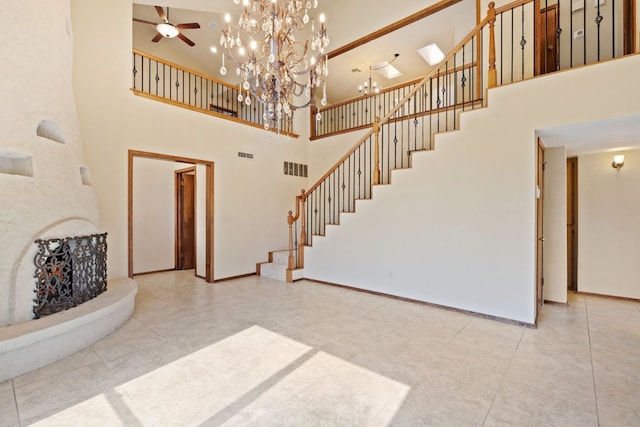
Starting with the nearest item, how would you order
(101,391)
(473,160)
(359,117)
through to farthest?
(101,391) < (473,160) < (359,117)

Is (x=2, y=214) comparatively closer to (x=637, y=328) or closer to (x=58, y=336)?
(x=58, y=336)

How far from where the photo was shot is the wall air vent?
6.78m

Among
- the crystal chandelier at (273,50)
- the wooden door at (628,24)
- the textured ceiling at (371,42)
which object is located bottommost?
the crystal chandelier at (273,50)

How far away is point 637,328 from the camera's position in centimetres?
326

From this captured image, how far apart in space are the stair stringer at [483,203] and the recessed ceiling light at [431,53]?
4124 mm

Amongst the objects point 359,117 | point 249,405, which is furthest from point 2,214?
point 359,117

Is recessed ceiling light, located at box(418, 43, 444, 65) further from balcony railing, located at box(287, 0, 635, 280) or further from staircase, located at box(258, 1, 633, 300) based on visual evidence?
staircase, located at box(258, 1, 633, 300)

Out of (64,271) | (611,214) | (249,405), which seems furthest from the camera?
(611,214)

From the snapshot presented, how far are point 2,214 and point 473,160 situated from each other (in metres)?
4.81

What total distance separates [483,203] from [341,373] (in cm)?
268

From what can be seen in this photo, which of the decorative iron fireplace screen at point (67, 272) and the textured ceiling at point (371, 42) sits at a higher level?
the textured ceiling at point (371, 42)

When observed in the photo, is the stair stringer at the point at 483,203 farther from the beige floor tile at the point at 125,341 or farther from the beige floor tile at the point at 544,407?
the beige floor tile at the point at 125,341

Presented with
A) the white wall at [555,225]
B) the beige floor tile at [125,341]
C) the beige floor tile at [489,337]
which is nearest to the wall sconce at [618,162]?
the white wall at [555,225]

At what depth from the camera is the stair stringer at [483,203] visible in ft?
9.93
